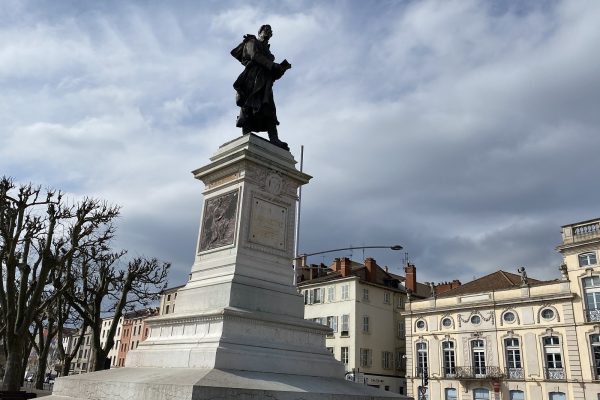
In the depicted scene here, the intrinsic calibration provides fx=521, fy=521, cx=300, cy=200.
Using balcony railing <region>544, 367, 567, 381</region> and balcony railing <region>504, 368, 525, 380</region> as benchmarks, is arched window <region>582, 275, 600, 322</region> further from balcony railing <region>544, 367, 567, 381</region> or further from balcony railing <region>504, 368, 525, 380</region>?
balcony railing <region>504, 368, 525, 380</region>

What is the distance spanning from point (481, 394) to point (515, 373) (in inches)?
120

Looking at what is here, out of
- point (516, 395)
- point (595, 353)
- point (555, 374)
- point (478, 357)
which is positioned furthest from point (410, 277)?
point (595, 353)

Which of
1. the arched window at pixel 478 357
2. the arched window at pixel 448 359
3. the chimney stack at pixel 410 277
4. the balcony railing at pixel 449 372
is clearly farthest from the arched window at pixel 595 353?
the chimney stack at pixel 410 277

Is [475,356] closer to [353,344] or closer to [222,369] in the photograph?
[353,344]

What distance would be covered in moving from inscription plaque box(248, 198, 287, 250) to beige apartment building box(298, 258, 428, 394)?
1343 inches

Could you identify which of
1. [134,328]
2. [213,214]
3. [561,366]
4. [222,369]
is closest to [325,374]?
[222,369]

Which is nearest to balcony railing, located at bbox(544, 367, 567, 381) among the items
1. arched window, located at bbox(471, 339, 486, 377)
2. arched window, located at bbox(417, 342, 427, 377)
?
arched window, located at bbox(471, 339, 486, 377)

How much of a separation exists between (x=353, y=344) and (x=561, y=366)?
1623cm

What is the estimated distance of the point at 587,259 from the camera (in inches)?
1407

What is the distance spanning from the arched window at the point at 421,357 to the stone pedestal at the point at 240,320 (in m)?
35.1

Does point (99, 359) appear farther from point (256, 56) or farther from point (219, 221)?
point (256, 56)

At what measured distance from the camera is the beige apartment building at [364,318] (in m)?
45.2

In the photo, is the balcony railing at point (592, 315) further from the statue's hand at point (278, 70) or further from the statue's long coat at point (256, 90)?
the statue's hand at point (278, 70)

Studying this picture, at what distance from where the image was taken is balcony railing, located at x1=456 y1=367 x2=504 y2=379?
3762 cm
